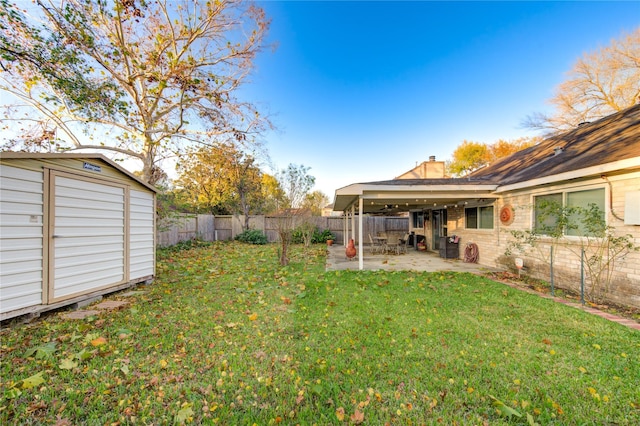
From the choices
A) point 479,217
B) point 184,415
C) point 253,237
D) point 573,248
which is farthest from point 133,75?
point 573,248

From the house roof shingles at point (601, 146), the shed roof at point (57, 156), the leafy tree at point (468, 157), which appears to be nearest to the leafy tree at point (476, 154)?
the leafy tree at point (468, 157)

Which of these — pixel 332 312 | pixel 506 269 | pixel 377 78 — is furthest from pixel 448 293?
pixel 377 78

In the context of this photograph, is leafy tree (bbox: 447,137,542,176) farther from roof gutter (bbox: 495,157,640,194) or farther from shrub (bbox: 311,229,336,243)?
roof gutter (bbox: 495,157,640,194)

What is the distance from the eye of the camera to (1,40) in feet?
15.8

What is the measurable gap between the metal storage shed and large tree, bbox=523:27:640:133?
22089 mm

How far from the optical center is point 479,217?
8.54m

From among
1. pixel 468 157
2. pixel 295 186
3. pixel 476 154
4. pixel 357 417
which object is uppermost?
pixel 476 154

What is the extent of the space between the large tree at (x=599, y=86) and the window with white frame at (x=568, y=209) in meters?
14.3

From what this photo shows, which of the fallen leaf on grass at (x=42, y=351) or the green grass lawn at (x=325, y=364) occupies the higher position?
the fallen leaf on grass at (x=42, y=351)

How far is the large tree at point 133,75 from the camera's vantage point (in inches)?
242

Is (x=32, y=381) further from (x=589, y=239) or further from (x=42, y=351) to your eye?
(x=589, y=239)

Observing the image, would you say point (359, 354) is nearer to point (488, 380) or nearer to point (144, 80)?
point (488, 380)

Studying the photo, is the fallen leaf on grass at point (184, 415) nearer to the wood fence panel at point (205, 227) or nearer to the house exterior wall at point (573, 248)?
the house exterior wall at point (573, 248)

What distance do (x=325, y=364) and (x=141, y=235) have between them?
5.19 m
